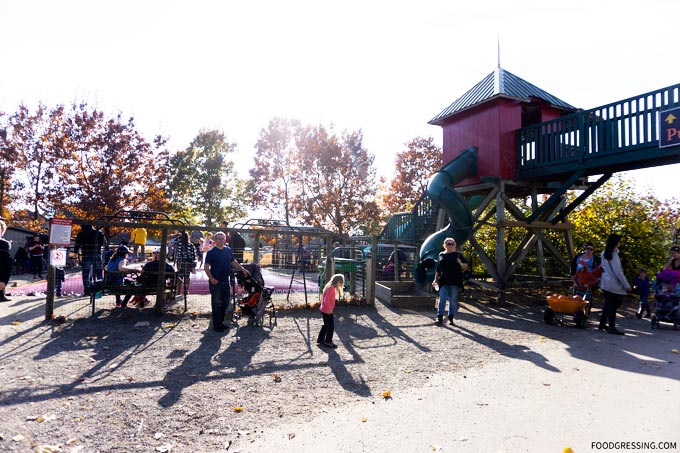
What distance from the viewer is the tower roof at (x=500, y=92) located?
13.2 meters

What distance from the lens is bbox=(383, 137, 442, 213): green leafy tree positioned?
34938 mm

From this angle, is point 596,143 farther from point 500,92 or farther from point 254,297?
point 254,297

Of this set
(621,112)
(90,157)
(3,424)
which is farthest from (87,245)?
(90,157)

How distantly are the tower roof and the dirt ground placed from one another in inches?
280

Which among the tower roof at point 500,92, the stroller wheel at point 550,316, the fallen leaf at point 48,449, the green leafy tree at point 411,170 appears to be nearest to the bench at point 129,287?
the fallen leaf at point 48,449

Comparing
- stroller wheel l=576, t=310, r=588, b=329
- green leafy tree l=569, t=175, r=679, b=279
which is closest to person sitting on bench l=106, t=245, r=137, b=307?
stroller wheel l=576, t=310, r=588, b=329

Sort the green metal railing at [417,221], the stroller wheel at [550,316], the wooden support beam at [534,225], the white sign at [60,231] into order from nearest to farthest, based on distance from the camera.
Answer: the white sign at [60,231] → the stroller wheel at [550,316] → the wooden support beam at [534,225] → the green metal railing at [417,221]

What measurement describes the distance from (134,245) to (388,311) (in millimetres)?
7418

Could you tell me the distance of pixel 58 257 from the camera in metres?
8.03

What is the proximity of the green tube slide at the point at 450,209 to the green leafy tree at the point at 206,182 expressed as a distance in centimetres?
2778

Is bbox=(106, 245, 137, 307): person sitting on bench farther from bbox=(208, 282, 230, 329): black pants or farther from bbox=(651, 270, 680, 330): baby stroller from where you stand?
bbox=(651, 270, 680, 330): baby stroller

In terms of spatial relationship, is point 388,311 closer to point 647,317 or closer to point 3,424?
point 647,317

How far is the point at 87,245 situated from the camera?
32.0 ft

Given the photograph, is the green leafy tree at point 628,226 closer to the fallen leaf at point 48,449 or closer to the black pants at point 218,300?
the black pants at point 218,300
